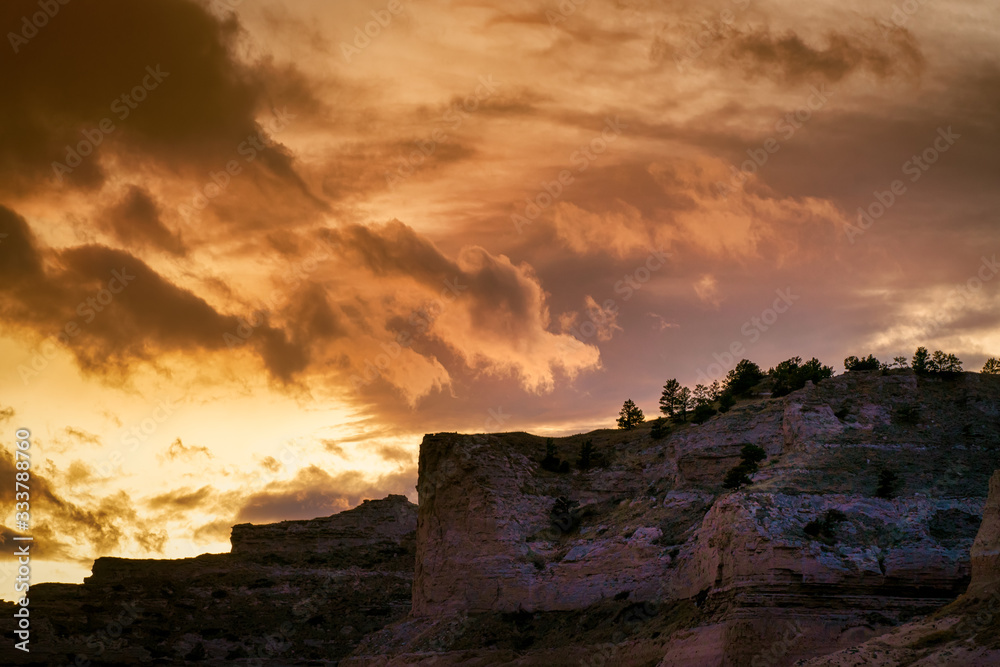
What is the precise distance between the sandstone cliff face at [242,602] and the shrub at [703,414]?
28.7 meters

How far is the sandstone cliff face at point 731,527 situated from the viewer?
41.4m

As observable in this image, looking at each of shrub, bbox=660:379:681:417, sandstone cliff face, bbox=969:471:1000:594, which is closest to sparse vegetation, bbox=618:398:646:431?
shrub, bbox=660:379:681:417

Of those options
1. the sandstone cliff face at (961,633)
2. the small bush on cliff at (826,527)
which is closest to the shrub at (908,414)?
the small bush on cliff at (826,527)

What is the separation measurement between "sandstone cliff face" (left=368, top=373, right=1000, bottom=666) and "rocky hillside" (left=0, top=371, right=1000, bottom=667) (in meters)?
0.12

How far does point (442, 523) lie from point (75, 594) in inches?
1285

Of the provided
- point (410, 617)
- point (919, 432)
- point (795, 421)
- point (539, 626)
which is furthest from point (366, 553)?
point (919, 432)

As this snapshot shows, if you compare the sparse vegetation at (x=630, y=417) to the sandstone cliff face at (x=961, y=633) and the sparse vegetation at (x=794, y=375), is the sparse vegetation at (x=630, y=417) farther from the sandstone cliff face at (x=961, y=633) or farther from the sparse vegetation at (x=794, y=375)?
the sandstone cliff face at (x=961, y=633)

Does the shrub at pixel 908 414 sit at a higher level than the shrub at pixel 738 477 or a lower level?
higher

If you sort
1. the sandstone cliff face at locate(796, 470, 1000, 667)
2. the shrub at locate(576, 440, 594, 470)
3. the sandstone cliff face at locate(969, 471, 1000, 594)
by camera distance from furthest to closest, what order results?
the shrub at locate(576, 440, 594, 470) → the sandstone cliff face at locate(969, 471, 1000, 594) → the sandstone cliff face at locate(796, 470, 1000, 667)

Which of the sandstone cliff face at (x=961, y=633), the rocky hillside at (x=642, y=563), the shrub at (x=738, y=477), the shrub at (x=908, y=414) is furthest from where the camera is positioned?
the shrub at (x=908, y=414)

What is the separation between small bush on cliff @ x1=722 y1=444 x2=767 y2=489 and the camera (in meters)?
52.6

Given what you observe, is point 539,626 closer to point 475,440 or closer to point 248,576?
point 475,440

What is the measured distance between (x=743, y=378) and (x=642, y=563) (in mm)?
23714

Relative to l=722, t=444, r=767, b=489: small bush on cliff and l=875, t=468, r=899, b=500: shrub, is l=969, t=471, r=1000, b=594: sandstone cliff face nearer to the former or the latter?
l=875, t=468, r=899, b=500: shrub
